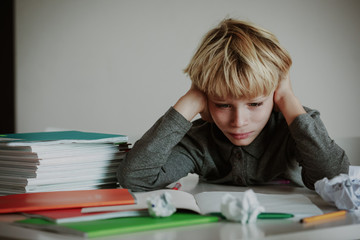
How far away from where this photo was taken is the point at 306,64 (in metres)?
3.58

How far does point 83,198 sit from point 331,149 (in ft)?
1.93

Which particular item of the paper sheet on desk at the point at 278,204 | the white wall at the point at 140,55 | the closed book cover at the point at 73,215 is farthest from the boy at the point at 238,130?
the white wall at the point at 140,55

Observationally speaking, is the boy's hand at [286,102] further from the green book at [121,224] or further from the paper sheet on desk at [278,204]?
the green book at [121,224]

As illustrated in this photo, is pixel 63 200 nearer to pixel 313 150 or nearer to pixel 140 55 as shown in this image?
pixel 313 150

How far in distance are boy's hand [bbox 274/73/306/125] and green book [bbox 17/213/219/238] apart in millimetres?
485

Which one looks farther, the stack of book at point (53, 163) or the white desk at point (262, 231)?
the stack of book at point (53, 163)

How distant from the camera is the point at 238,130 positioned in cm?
114

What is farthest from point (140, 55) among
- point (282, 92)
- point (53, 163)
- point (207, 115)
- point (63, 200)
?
point (63, 200)

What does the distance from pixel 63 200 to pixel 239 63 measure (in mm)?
535

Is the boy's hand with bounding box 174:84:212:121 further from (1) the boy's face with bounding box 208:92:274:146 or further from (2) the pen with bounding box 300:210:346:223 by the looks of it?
(2) the pen with bounding box 300:210:346:223

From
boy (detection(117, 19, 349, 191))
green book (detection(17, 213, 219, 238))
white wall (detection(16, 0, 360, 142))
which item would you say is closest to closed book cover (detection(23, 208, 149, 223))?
green book (detection(17, 213, 219, 238))

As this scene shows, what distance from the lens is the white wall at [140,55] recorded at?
11.3ft

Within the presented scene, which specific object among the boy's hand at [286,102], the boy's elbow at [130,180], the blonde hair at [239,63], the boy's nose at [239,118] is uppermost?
the blonde hair at [239,63]

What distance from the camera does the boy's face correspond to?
3.64 feet
